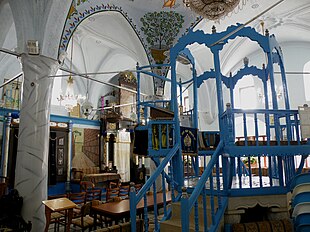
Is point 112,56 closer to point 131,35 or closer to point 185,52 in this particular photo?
point 131,35

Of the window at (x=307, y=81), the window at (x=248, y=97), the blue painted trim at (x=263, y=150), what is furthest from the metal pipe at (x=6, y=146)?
the window at (x=307, y=81)

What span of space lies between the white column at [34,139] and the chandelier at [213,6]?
10.5 feet

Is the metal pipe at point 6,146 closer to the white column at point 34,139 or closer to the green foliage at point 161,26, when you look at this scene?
the white column at point 34,139

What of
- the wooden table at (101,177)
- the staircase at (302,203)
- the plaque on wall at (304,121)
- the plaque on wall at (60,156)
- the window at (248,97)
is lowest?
the wooden table at (101,177)

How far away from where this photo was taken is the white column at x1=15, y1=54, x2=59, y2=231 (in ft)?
16.8

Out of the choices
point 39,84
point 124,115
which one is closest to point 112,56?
point 124,115

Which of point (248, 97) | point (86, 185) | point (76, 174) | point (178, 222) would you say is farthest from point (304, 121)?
point (76, 174)

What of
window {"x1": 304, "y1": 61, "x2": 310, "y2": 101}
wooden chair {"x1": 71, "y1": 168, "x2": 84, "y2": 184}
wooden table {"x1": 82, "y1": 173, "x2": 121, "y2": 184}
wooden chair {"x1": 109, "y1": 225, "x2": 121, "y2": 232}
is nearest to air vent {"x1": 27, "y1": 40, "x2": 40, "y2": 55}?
wooden chair {"x1": 109, "y1": 225, "x2": 121, "y2": 232}

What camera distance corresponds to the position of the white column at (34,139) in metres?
5.11

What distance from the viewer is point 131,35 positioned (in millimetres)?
9203

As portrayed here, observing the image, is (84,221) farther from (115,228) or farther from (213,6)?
(213,6)

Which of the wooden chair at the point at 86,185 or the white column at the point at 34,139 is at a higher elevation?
the white column at the point at 34,139

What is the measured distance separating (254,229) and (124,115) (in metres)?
11.4

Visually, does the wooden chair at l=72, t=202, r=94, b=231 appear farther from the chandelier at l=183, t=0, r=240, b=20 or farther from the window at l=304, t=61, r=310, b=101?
the window at l=304, t=61, r=310, b=101
